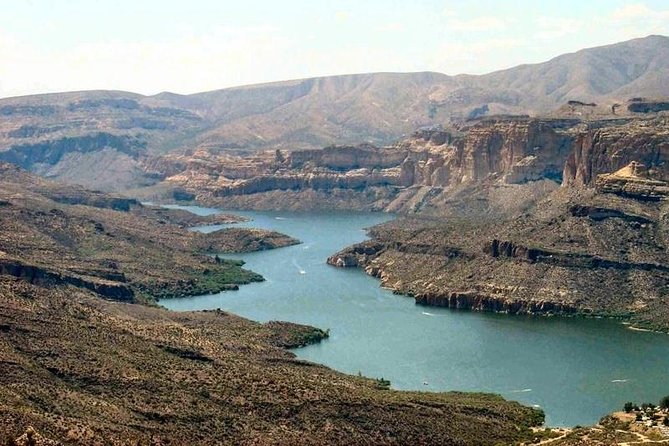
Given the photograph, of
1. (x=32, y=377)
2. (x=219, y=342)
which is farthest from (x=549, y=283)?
(x=32, y=377)

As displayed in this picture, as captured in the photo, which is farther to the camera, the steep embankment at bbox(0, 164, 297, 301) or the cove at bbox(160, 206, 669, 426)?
the steep embankment at bbox(0, 164, 297, 301)

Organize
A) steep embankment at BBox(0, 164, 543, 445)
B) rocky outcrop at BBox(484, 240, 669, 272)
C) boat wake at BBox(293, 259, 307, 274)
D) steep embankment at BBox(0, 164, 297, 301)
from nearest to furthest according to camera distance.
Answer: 1. steep embankment at BBox(0, 164, 543, 445)
2. steep embankment at BBox(0, 164, 297, 301)
3. rocky outcrop at BBox(484, 240, 669, 272)
4. boat wake at BBox(293, 259, 307, 274)

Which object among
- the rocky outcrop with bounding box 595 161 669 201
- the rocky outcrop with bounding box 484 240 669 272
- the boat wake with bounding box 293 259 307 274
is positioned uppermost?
the rocky outcrop with bounding box 595 161 669 201

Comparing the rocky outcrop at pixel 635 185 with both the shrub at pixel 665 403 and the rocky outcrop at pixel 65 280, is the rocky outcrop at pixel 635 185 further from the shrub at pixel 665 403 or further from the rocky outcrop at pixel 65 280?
the shrub at pixel 665 403

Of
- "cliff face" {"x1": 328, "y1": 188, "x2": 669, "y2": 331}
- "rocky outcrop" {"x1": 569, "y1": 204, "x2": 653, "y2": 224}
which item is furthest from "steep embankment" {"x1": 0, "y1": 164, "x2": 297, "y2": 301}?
"rocky outcrop" {"x1": 569, "y1": 204, "x2": 653, "y2": 224}

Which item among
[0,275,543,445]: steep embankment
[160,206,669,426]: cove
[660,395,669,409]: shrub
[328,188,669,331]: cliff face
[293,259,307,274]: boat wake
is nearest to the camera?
[0,275,543,445]: steep embankment

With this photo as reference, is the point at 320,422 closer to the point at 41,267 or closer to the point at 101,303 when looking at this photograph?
the point at 101,303

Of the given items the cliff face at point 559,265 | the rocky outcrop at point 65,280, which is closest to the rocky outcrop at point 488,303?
the cliff face at point 559,265

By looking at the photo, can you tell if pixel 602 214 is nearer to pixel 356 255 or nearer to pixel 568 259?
pixel 568 259

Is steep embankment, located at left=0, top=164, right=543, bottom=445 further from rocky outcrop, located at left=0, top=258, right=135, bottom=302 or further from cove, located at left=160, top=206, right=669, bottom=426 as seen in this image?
cove, located at left=160, top=206, right=669, bottom=426
